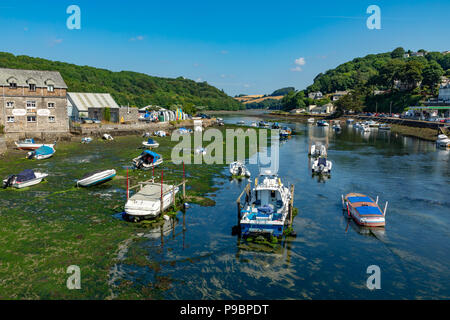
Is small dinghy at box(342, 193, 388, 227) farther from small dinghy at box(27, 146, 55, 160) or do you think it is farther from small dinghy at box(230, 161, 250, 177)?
small dinghy at box(27, 146, 55, 160)

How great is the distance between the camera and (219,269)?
1909 cm

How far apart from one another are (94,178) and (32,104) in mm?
41909

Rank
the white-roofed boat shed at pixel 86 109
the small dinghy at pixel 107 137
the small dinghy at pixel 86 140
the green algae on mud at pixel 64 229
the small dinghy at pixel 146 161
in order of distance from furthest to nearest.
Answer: the white-roofed boat shed at pixel 86 109 → the small dinghy at pixel 107 137 → the small dinghy at pixel 86 140 → the small dinghy at pixel 146 161 → the green algae on mud at pixel 64 229

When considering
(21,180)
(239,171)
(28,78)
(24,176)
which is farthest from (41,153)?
(239,171)

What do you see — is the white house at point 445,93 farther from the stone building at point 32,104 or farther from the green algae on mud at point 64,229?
the stone building at point 32,104

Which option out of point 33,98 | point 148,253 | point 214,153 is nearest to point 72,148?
point 33,98

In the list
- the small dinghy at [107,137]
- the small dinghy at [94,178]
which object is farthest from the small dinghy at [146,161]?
the small dinghy at [107,137]

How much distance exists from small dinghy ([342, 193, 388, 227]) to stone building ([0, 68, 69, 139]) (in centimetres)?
6048

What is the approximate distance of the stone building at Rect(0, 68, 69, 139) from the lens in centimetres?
6288

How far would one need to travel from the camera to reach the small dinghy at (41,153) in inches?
1904

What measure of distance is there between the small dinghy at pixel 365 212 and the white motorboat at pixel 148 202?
15339 mm

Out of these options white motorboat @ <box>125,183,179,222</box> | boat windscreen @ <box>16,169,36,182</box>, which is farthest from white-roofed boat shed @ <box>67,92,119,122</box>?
white motorboat @ <box>125,183,179,222</box>
